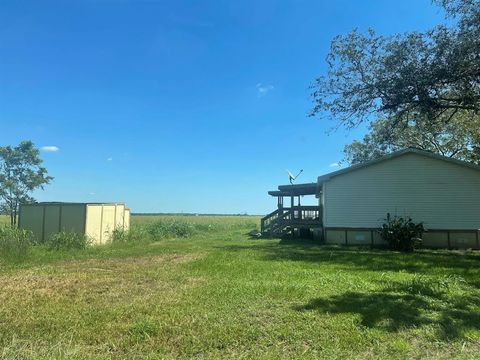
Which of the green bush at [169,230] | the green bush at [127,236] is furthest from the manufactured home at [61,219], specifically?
the green bush at [169,230]

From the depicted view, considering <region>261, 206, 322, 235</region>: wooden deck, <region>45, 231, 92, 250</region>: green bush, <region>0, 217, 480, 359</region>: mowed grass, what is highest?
<region>261, 206, 322, 235</region>: wooden deck

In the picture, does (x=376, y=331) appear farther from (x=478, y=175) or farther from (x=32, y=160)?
(x=32, y=160)

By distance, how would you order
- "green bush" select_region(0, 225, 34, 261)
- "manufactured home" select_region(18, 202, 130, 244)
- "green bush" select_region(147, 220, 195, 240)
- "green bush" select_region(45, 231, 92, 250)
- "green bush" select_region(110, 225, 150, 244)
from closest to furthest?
"green bush" select_region(0, 225, 34, 261)
"green bush" select_region(45, 231, 92, 250)
"manufactured home" select_region(18, 202, 130, 244)
"green bush" select_region(110, 225, 150, 244)
"green bush" select_region(147, 220, 195, 240)

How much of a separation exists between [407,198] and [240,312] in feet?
46.2

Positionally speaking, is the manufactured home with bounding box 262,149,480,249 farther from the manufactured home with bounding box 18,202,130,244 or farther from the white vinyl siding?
the manufactured home with bounding box 18,202,130,244

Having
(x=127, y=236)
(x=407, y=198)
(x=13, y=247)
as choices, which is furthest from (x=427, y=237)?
(x=13, y=247)

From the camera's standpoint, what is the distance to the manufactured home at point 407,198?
58.5ft

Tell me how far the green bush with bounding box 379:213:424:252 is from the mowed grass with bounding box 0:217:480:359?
5725mm

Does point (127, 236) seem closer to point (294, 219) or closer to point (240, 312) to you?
point (294, 219)

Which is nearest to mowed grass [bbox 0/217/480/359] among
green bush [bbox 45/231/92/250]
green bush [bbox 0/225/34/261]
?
green bush [bbox 0/225/34/261]

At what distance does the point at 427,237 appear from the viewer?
714 inches

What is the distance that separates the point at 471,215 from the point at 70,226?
57.8ft

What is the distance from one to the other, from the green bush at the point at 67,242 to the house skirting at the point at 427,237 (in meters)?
10.6

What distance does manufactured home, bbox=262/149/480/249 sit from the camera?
702 inches
